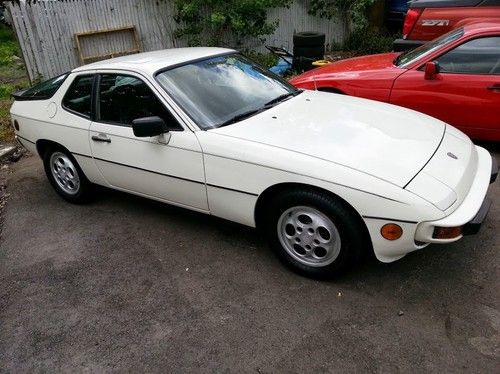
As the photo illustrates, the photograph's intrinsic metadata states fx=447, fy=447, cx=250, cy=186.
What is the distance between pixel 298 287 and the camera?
10.2ft

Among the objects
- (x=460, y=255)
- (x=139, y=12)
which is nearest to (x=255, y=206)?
(x=460, y=255)

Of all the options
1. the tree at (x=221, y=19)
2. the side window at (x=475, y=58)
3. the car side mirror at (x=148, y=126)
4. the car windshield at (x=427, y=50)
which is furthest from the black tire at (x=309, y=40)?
the car side mirror at (x=148, y=126)

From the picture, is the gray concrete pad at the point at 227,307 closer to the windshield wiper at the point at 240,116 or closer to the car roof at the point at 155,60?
the windshield wiper at the point at 240,116

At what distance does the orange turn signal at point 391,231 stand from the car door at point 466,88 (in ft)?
8.95

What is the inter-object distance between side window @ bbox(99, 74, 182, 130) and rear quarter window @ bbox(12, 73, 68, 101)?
27.6 inches

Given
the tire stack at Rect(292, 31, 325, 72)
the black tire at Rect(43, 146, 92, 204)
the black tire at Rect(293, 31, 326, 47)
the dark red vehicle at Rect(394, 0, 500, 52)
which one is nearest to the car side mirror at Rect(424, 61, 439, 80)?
the dark red vehicle at Rect(394, 0, 500, 52)

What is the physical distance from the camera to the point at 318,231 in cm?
298

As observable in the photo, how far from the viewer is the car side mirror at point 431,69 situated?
474cm

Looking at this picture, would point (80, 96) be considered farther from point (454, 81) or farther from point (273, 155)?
point (454, 81)

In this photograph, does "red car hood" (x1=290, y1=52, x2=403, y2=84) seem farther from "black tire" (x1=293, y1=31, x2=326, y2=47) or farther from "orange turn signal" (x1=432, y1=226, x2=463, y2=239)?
"black tire" (x1=293, y1=31, x2=326, y2=47)

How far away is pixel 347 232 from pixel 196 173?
120 centimetres

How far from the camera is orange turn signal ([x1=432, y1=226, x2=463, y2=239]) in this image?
2574mm

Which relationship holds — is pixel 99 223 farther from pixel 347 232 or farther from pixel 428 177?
pixel 428 177

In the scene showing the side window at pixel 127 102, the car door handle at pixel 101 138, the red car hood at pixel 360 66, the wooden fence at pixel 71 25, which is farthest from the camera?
the wooden fence at pixel 71 25
